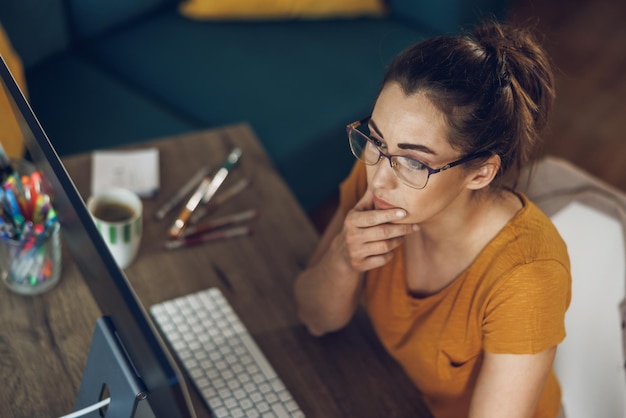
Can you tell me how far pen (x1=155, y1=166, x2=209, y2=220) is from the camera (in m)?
1.41

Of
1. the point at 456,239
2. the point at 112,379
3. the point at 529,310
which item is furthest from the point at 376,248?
the point at 112,379

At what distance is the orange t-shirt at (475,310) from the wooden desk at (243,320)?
62 mm

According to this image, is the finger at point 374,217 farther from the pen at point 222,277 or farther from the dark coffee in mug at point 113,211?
the dark coffee in mug at point 113,211

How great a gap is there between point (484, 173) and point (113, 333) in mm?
565

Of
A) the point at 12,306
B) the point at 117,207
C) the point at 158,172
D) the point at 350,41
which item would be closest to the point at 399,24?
the point at 350,41

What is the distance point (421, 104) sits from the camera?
1027 millimetres

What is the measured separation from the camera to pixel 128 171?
1.47 metres

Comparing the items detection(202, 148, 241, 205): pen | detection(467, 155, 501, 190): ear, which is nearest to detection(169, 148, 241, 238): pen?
detection(202, 148, 241, 205): pen

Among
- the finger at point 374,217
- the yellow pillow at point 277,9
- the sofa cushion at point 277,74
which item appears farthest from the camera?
the yellow pillow at point 277,9

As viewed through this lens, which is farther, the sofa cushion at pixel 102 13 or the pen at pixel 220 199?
the sofa cushion at pixel 102 13

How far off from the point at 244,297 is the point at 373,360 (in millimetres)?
244

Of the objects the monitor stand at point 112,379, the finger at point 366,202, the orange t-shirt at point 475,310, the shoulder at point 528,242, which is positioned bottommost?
the orange t-shirt at point 475,310

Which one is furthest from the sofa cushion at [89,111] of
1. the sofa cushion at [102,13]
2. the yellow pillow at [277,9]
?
the yellow pillow at [277,9]

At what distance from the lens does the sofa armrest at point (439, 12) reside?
2527 millimetres
